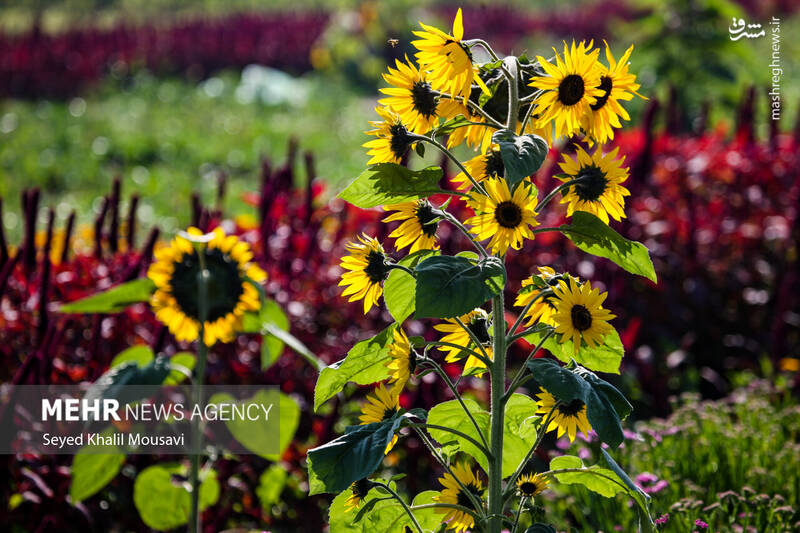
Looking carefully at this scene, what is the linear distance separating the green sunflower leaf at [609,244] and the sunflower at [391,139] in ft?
0.97

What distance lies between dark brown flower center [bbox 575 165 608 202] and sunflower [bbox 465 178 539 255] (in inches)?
4.5

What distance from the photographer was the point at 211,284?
1971 mm

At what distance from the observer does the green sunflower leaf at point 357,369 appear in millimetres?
1373

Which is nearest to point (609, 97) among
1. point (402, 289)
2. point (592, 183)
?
point (592, 183)

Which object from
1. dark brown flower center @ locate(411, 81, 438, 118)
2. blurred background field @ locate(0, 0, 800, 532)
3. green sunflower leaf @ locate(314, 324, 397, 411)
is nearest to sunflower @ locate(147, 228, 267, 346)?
blurred background field @ locate(0, 0, 800, 532)

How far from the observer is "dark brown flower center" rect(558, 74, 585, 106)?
4.32ft

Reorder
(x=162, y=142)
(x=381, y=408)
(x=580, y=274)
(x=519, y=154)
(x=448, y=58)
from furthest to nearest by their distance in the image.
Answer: (x=162, y=142), (x=580, y=274), (x=381, y=408), (x=448, y=58), (x=519, y=154)

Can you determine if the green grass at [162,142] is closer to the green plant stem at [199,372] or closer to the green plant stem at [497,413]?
the green plant stem at [199,372]

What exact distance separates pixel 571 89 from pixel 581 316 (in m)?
0.36

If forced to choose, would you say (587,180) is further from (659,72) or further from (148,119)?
(148,119)

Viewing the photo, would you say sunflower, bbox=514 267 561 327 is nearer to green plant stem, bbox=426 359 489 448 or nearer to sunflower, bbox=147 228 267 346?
green plant stem, bbox=426 359 489 448

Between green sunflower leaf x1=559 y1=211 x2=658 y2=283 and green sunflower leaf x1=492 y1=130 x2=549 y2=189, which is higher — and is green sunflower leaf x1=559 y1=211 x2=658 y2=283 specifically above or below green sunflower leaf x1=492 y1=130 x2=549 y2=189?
below

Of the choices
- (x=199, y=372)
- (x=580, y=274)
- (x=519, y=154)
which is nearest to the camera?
(x=519, y=154)

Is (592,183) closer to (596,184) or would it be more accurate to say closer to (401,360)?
(596,184)
